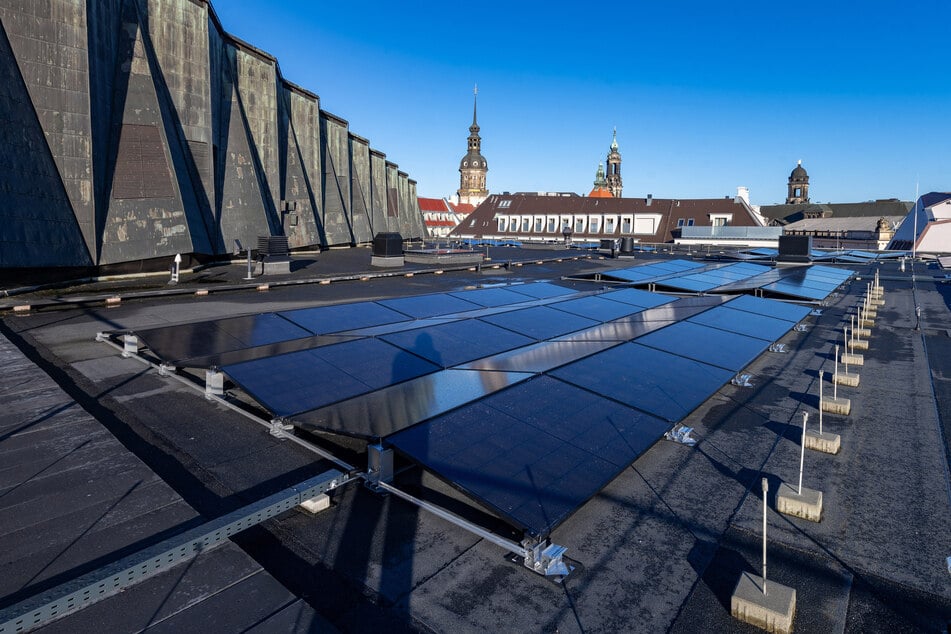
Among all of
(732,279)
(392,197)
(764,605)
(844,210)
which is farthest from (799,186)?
(764,605)

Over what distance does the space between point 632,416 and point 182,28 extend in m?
37.9

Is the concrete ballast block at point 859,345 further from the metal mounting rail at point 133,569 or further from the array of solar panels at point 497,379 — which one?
the metal mounting rail at point 133,569

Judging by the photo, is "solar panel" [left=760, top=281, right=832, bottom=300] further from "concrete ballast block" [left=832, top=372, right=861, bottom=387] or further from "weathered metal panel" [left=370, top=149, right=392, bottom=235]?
"weathered metal panel" [left=370, top=149, right=392, bottom=235]

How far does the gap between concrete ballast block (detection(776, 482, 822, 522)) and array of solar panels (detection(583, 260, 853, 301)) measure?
1872 centimetres

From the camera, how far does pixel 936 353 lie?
1599cm

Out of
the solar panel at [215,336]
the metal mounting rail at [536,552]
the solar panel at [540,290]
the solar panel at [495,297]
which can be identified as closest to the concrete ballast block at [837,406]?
the metal mounting rail at [536,552]

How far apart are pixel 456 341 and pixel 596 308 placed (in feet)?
22.7

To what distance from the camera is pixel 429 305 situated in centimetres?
1672

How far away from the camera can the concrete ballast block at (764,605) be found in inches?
179

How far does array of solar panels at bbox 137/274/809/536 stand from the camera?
599cm

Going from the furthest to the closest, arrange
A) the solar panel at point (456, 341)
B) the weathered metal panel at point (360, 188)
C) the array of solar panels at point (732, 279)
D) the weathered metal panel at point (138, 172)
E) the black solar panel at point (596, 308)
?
the weathered metal panel at point (360, 188) → the weathered metal panel at point (138, 172) → the array of solar panels at point (732, 279) → the black solar panel at point (596, 308) → the solar panel at point (456, 341)

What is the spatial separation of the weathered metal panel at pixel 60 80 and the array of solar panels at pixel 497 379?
18202mm

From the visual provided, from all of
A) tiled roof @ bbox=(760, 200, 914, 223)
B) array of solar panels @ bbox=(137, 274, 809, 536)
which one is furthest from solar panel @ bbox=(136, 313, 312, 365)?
tiled roof @ bbox=(760, 200, 914, 223)

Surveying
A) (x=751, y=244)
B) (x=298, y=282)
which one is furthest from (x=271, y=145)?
(x=751, y=244)
